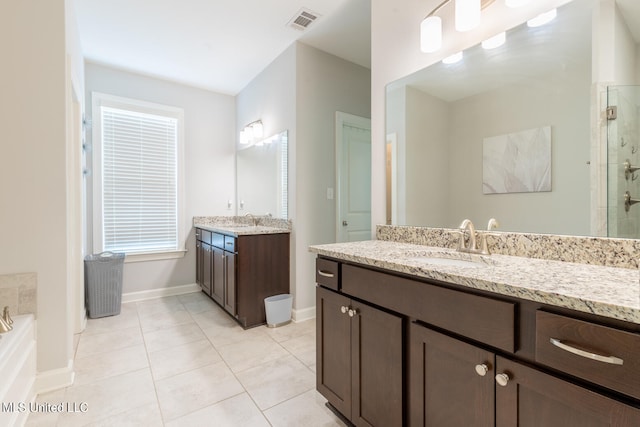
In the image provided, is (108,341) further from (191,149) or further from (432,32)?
(432,32)

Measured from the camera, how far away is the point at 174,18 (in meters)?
2.44

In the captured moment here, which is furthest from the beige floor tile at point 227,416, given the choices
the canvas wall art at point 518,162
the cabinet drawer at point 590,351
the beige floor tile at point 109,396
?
the canvas wall art at point 518,162

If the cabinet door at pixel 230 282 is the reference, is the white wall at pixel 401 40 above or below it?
above

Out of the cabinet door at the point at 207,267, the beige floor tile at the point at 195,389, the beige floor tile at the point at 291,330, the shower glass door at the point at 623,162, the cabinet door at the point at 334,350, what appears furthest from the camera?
the cabinet door at the point at 207,267

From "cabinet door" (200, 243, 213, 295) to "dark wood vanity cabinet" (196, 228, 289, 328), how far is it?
0.70ft

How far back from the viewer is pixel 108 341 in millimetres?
2400

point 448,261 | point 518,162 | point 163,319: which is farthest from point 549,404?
point 163,319

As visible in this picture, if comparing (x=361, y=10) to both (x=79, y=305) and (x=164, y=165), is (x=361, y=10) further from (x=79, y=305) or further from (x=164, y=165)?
(x=79, y=305)

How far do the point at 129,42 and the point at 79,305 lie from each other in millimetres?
2491

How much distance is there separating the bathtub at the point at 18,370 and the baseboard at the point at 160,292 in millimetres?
1833

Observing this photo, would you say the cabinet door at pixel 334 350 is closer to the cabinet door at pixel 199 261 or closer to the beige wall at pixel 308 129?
the beige wall at pixel 308 129

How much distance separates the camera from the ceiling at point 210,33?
2303 mm

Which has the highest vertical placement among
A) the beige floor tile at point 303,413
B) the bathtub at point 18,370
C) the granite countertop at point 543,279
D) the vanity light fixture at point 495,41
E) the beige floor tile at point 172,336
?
the vanity light fixture at point 495,41

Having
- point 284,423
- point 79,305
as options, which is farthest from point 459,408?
point 79,305
